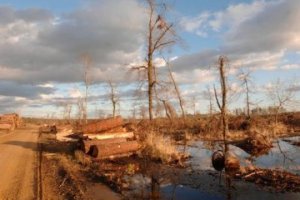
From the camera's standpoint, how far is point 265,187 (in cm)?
1320

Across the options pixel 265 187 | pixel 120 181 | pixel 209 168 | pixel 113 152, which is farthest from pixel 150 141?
pixel 265 187

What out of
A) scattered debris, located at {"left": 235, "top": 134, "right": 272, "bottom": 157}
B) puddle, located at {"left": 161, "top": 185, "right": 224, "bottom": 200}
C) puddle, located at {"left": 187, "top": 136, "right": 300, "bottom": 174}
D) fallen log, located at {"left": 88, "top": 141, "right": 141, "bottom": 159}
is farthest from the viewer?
scattered debris, located at {"left": 235, "top": 134, "right": 272, "bottom": 157}

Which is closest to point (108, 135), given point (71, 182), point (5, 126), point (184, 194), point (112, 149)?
point (112, 149)

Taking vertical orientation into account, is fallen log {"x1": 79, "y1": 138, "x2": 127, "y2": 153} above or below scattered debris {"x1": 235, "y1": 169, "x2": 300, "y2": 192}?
above

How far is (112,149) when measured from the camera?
69.3ft

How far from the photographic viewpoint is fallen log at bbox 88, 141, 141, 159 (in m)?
20.8

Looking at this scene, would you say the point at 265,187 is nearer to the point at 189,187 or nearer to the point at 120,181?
the point at 189,187

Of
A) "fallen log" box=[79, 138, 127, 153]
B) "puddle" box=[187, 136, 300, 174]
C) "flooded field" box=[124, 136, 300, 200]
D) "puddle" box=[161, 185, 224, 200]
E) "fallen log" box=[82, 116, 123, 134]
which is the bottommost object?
"puddle" box=[161, 185, 224, 200]

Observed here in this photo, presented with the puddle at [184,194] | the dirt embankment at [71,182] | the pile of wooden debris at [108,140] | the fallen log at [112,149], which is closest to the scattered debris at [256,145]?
the fallen log at [112,149]

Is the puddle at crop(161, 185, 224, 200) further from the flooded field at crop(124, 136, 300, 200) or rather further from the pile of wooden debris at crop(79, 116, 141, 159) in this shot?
the pile of wooden debris at crop(79, 116, 141, 159)

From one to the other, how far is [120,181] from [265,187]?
5.39 m

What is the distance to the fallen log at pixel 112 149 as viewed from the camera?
20844 mm

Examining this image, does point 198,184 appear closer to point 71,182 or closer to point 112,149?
point 71,182

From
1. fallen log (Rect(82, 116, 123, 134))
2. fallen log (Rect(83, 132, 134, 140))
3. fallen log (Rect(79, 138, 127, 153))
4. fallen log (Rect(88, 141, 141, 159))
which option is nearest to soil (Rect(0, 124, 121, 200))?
fallen log (Rect(79, 138, 127, 153))
